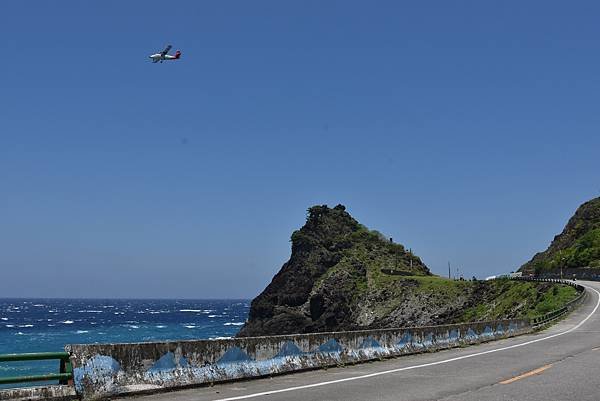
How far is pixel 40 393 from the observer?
34.6 ft

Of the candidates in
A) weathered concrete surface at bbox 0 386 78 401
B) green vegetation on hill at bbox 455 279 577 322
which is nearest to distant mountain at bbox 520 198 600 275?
green vegetation on hill at bbox 455 279 577 322

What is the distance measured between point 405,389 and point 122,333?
12093 cm

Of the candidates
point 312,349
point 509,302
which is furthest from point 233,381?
point 509,302

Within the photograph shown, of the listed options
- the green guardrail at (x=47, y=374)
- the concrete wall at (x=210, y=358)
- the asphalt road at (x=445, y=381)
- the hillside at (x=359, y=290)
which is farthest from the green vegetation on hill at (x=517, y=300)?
the green guardrail at (x=47, y=374)

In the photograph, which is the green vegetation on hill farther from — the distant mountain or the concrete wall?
the concrete wall

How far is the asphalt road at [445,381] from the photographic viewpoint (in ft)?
39.2

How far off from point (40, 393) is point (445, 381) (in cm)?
800

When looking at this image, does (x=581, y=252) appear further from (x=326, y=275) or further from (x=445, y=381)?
(x=445, y=381)

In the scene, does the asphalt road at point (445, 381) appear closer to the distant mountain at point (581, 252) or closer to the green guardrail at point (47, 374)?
the green guardrail at point (47, 374)

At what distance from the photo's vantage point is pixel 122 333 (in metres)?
127

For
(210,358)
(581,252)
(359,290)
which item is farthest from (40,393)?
(581,252)

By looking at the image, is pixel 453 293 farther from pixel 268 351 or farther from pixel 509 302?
pixel 268 351

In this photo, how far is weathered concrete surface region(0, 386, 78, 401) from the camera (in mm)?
10125

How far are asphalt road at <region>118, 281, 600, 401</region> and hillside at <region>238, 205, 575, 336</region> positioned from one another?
5541cm
